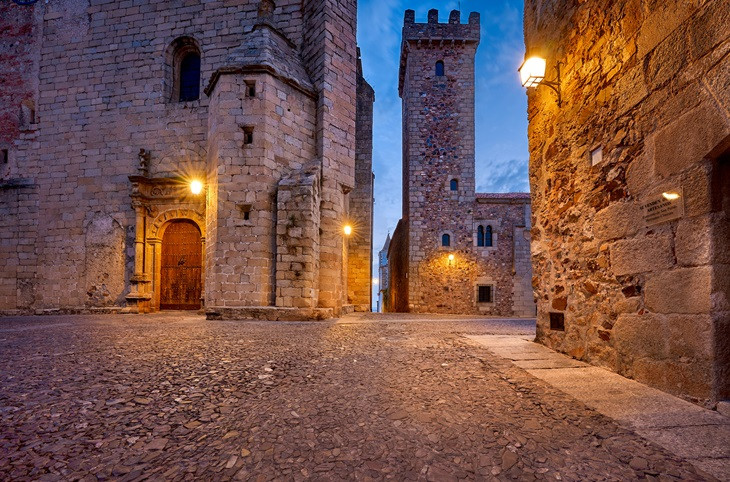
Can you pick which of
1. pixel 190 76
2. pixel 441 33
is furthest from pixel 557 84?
pixel 441 33

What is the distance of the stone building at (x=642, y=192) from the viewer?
205cm

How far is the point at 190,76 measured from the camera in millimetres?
11016

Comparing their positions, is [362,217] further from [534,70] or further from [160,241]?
[534,70]

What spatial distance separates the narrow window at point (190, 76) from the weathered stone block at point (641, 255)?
40.1 ft

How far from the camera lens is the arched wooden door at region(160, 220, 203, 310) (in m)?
10.2

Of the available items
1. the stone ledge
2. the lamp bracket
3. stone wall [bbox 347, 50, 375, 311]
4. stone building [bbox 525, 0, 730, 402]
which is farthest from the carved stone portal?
stone building [bbox 525, 0, 730, 402]

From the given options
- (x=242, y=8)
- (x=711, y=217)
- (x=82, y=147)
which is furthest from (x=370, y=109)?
(x=711, y=217)

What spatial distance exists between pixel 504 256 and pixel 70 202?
16900mm

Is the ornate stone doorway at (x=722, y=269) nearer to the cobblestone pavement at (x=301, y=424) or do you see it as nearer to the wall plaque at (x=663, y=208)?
the wall plaque at (x=663, y=208)

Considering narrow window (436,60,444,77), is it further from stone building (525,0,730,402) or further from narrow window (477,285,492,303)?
stone building (525,0,730,402)

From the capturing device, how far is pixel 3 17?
38.0 feet

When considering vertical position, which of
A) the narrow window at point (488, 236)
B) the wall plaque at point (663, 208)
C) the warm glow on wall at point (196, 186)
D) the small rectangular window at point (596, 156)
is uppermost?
the warm glow on wall at point (196, 186)

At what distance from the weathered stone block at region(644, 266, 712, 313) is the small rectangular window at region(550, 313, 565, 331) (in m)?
1.27

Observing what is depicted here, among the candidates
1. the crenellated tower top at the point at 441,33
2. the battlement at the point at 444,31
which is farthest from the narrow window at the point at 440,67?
the battlement at the point at 444,31
